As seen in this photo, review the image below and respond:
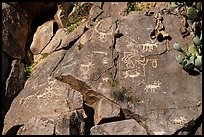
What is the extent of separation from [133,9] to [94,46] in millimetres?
1398

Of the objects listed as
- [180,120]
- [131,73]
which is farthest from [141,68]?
[180,120]

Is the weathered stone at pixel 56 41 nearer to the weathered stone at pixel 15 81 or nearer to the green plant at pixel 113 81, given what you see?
the weathered stone at pixel 15 81

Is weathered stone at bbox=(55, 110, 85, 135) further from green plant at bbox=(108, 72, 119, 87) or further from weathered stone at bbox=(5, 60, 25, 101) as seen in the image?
weathered stone at bbox=(5, 60, 25, 101)

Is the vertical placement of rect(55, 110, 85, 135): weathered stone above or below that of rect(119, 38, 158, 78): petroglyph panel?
below

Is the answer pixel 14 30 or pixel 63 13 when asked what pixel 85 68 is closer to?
pixel 14 30

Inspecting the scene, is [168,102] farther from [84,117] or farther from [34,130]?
[34,130]

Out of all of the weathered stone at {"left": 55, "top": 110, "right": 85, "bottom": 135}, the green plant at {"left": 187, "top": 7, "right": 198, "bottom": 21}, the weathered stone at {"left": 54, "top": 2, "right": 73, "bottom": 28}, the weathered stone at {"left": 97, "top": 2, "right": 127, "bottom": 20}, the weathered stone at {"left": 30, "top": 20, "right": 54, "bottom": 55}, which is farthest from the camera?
the weathered stone at {"left": 54, "top": 2, "right": 73, "bottom": 28}

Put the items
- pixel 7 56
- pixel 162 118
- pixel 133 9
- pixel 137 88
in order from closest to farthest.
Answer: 1. pixel 162 118
2. pixel 137 88
3. pixel 7 56
4. pixel 133 9

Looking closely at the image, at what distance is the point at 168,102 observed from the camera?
Answer: 6.93 metres

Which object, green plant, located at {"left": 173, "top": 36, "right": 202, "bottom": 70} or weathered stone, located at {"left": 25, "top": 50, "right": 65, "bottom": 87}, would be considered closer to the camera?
green plant, located at {"left": 173, "top": 36, "right": 202, "bottom": 70}

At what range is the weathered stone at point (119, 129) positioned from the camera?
6.64 meters

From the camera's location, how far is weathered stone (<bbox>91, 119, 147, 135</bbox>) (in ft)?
21.8

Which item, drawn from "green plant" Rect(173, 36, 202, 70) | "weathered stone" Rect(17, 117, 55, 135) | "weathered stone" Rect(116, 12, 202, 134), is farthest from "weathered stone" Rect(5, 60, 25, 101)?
"green plant" Rect(173, 36, 202, 70)

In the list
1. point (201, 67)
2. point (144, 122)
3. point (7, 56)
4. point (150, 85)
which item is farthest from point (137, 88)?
point (7, 56)
